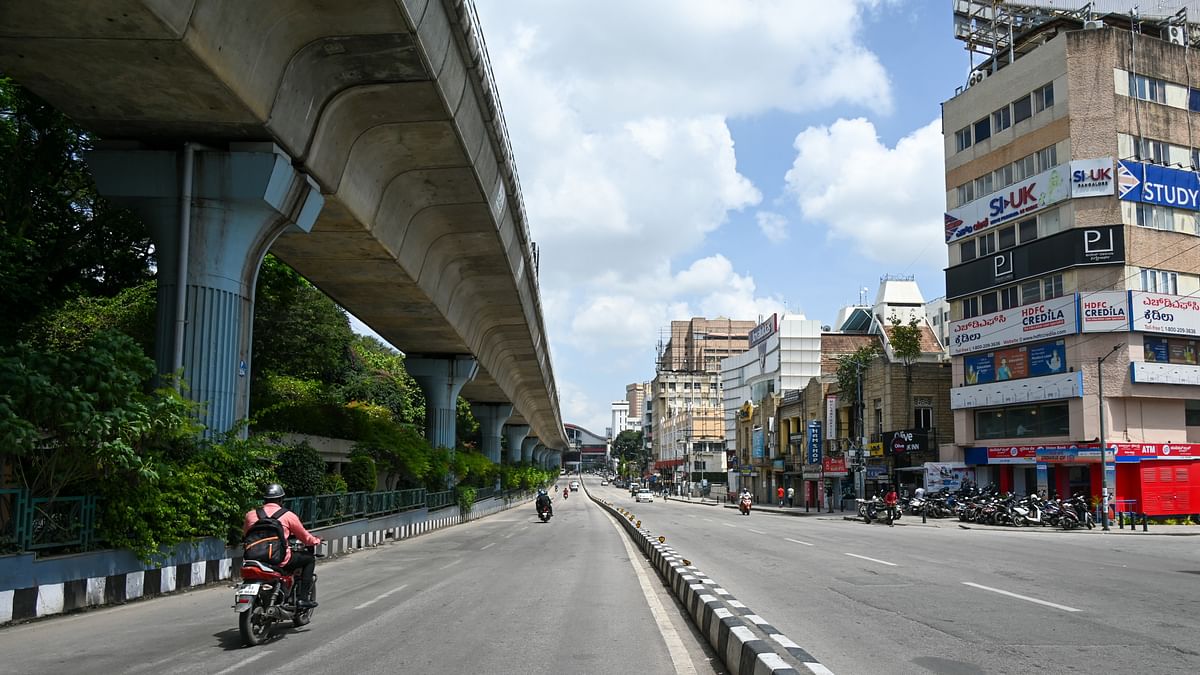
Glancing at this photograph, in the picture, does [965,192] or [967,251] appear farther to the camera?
[965,192]

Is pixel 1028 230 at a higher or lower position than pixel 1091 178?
lower

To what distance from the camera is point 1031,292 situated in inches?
1620

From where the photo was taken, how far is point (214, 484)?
1385 cm

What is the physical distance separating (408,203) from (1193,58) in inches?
1581

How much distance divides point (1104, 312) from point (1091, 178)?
594 centimetres

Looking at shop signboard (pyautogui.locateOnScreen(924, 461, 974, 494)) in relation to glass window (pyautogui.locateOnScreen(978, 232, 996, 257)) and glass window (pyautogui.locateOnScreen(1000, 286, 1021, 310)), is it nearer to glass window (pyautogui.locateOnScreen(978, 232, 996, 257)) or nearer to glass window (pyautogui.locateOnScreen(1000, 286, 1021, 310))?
glass window (pyautogui.locateOnScreen(1000, 286, 1021, 310))

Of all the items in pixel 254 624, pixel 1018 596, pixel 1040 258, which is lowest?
pixel 1018 596

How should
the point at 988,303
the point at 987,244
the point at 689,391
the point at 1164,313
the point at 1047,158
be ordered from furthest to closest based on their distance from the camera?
the point at 689,391 < the point at 987,244 < the point at 988,303 < the point at 1047,158 < the point at 1164,313

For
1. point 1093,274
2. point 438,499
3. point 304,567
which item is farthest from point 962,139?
point 304,567

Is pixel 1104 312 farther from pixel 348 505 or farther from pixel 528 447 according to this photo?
pixel 528 447

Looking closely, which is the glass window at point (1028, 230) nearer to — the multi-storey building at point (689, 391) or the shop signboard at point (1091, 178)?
the shop signboard at point (1091, 178)

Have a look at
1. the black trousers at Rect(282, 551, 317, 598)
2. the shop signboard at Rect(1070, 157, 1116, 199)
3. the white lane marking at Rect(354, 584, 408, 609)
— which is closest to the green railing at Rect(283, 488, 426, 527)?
the white lane marking at Rect(354, 584, 408, 609)

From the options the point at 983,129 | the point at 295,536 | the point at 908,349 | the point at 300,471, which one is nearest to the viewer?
the point at 295,536

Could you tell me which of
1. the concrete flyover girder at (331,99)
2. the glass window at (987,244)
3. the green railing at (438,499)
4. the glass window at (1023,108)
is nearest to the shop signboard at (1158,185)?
the glass window at (1023,108)
